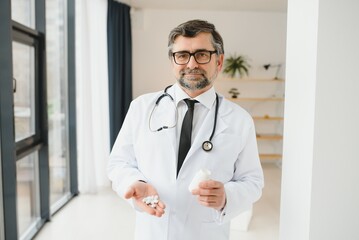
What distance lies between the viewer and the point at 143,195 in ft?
3.96

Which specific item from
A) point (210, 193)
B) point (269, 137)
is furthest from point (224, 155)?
point (269, 137)

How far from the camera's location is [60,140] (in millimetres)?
3979

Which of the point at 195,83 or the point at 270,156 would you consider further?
the point at 270,156

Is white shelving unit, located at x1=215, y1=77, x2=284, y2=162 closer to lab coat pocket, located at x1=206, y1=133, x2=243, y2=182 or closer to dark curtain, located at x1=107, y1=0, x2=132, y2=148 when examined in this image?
dark curtain, located at x1=107, y1=0, x2=132, y2=148

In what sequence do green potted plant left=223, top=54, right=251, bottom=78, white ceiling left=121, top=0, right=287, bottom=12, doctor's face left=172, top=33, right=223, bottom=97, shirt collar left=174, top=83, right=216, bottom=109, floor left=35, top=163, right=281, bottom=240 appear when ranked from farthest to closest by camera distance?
green potted plant left=223, top=54, right=251, bottom=78
white ceiling left=121, top=0, right=287, bottom=12
floor left=35, top=163, right=281, bottom=240
shirt collar left=174, top=83, right=216, bottom=109
doctor's face left=172, top=33, right=223, bottom=97

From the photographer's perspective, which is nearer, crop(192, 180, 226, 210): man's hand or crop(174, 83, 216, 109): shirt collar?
crop(192, 180, 226, 210): man's hand

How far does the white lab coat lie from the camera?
130 cm

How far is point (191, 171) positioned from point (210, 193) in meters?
0.23

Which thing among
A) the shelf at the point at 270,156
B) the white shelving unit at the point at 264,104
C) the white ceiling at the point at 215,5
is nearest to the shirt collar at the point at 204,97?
the white ceiling at the point at 215,5

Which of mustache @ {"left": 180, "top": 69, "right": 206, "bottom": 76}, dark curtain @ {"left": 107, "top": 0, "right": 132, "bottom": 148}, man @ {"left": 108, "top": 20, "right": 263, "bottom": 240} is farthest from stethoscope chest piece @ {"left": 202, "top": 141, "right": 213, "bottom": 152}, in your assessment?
dark curtain @ {"left": 107, "top": 0, "right": 132, "bottom": 148}

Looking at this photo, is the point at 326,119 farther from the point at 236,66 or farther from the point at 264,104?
the point at 264,104

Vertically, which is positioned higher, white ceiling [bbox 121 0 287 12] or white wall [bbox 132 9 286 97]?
white ceiling [bbox 121 0 287 12]

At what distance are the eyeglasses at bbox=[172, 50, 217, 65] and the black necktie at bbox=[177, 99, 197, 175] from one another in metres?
0.19

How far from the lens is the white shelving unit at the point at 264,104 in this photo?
593cm
